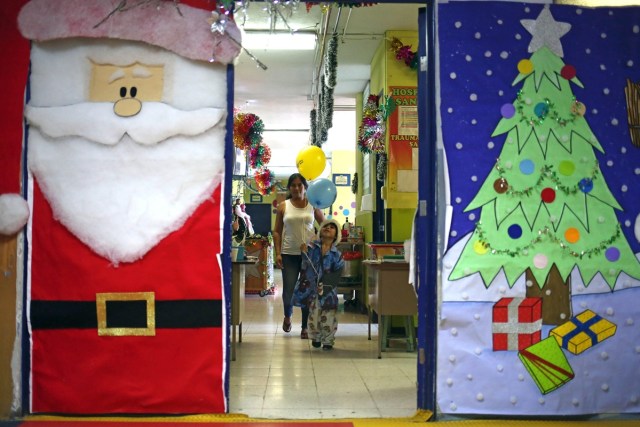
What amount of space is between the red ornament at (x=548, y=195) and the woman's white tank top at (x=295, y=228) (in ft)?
9.78

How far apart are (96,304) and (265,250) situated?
773 cm

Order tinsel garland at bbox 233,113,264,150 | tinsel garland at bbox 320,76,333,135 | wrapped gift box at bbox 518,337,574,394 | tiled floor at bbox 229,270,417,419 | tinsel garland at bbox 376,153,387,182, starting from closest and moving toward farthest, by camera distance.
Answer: wrapped gift box at bbox 518,337,574,394 → tiled floor at bbox 229,270,417,419 → tinsel garland at bbox 376,153,387,182 → tinsel garland at bbox 320,76,333,135 → tinsel garland at bbox 233,113,264,150

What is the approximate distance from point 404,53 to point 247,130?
2484mm

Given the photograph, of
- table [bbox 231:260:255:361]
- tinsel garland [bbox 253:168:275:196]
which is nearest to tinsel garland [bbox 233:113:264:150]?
tinsel garland [bbox 253:168:275:196]

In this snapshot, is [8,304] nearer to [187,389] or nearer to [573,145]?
[187,389]

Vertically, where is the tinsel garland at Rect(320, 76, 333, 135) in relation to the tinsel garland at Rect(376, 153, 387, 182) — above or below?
above

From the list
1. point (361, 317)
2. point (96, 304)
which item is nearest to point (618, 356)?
point (96, 304)

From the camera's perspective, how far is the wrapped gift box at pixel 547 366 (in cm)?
339

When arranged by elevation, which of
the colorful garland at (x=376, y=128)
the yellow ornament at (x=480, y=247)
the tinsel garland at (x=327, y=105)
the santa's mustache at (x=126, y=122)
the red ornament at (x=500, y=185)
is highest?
the tinsel garland at (x=327, y=105)

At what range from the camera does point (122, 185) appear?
346 cm

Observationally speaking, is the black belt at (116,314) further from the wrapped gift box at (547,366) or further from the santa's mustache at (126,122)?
the wrapped gift box at (547,366)

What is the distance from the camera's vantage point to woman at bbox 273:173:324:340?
20.0ft

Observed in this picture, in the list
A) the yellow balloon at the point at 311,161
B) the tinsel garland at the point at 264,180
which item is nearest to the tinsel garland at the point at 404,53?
the yellow balloon at the point at 311,161

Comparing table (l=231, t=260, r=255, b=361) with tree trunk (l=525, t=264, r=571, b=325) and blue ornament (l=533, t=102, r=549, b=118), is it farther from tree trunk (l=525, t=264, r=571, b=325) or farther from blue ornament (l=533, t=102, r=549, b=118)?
blue ornament (l=533, t=102, r=549, b=118)
